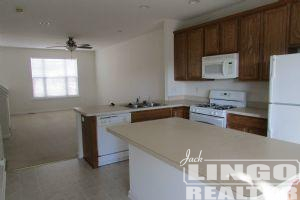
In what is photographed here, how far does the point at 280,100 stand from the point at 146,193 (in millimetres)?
1825

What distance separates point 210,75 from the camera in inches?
150

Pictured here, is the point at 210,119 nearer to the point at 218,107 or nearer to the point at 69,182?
the point at 218,107

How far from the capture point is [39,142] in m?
4.85

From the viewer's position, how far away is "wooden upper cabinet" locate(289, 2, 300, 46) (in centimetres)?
265

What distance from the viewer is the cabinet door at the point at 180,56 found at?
437 centimetres

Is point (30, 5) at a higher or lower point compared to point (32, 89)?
higher

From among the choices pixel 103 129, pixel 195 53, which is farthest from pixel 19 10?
pixel 195 53

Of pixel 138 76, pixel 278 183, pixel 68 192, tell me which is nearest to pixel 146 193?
pixel 68 192

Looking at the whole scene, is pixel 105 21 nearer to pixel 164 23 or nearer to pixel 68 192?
pixel 164 23

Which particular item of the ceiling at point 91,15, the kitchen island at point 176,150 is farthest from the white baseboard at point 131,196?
the ceiling at point 91,15

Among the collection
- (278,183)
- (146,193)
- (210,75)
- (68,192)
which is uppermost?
(210,75)

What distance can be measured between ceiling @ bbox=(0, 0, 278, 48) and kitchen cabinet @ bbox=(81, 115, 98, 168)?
1.89 metres

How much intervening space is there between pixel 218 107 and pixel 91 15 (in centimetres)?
288

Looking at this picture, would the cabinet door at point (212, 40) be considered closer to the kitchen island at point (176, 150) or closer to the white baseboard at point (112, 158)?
the kitchen island at point (176, 150)
